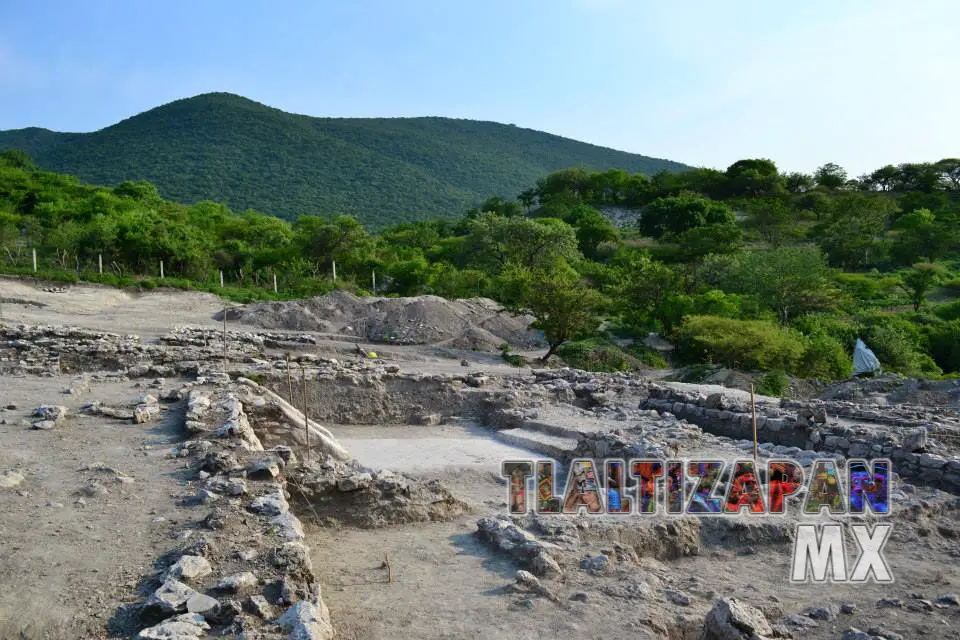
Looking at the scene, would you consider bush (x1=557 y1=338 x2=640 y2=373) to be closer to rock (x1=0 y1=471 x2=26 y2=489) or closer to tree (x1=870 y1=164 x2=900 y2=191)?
rock (x1=0 y1=471 x2=26 y2=489)

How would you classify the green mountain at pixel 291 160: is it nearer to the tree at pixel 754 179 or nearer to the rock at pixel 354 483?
the tree at pixel 754 179

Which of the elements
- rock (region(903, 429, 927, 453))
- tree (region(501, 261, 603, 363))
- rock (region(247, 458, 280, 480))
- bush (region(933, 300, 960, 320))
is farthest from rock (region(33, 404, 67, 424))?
bush (region(933, 300, 960, 320))

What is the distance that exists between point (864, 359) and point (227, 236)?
36.3 meters

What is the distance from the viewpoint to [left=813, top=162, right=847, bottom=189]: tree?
240ft

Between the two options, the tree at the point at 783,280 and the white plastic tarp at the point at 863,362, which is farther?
the tree at the point at 783,280

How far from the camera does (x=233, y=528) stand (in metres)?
5.91

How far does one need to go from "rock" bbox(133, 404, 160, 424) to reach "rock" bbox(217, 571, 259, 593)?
5.26 metres

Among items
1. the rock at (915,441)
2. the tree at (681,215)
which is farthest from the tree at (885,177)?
the rock at (915,441)

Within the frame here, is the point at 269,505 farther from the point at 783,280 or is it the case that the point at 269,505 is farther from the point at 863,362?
the point at 783,280

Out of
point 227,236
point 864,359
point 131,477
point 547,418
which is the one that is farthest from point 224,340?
point 227,236

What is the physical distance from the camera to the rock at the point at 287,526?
5879 millimetres

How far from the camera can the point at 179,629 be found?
4.27 meters

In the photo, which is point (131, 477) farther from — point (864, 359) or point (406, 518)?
point (864, 359)

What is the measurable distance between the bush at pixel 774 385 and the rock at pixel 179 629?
55.8 ft
